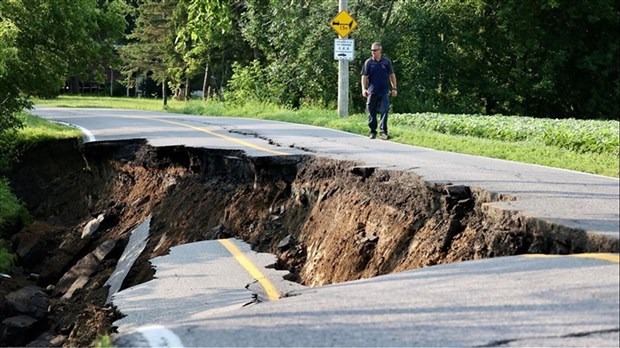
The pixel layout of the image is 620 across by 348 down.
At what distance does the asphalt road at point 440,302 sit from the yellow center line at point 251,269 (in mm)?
72

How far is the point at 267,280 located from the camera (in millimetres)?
10148

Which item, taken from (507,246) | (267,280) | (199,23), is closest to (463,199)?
(507,246)

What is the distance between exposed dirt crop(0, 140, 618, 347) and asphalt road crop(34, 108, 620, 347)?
0.44m

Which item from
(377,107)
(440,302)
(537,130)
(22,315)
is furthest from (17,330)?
(537,130)

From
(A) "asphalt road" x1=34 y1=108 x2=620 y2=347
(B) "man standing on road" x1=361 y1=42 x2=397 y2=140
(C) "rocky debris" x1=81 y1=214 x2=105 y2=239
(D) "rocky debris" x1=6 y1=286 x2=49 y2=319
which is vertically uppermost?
(B) "man standing on road" x1=361 y1=42 x2=397 y2=140

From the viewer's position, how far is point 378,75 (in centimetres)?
1831

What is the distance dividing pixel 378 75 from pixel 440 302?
1250cm

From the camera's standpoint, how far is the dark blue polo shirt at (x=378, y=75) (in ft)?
60.0

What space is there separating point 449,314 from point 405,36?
3120cm

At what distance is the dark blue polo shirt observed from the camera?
18.3 m

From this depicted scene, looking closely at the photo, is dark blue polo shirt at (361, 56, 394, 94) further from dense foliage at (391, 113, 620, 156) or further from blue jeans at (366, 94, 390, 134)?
dense foliage at (391, 113, 620, 156)

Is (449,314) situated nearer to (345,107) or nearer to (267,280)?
(267,280)

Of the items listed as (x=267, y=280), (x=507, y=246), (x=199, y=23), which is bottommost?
(x=267, y=280)

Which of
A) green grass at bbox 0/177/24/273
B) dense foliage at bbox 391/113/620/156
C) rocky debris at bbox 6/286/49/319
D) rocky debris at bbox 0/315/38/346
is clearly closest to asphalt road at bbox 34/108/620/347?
rocky debris at bbox 0/315/38/346
